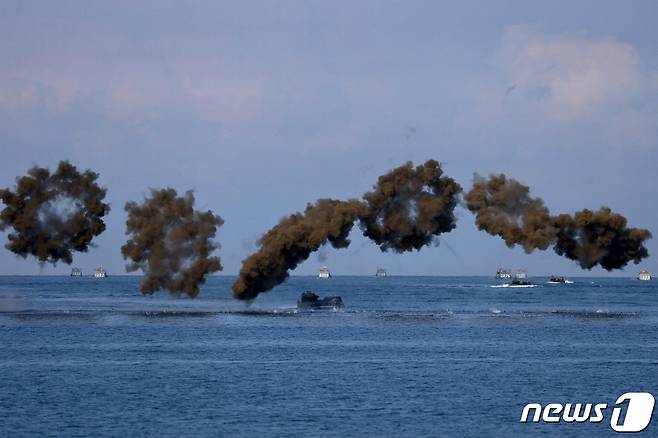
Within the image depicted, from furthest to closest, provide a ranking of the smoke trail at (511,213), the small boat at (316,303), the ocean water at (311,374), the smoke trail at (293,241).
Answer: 1. the small boat at (316,303)
2. the smoke trail at (293,241)
3. the smoke trail at (511,213)
4. the ocean water at (311,374)

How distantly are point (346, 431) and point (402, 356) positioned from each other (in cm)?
2984

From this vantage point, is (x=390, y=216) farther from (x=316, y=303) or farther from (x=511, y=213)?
(x=316, y=303)

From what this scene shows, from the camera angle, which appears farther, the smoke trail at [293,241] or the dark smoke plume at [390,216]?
the smoke trail at [293,241]

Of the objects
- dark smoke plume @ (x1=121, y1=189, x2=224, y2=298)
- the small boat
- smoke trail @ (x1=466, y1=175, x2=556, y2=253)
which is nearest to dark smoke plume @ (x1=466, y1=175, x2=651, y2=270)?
smoke trail @ (x1=466, y1=175, x2=556, y2=253)

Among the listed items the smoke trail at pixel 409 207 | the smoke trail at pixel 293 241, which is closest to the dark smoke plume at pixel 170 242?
the smoke trail at pixel 293 241

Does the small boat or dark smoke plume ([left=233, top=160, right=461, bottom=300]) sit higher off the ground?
dark smoke plume ([left=233, top=160, right=461, bottom=300])

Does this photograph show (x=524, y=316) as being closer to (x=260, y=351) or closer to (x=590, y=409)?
(x=260, y=351)

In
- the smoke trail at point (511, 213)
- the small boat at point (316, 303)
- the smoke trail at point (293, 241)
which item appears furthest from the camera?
the small boat at point (316, 303)

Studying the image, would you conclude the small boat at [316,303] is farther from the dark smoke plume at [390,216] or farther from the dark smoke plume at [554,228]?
the dark smoke plume at [554,228]

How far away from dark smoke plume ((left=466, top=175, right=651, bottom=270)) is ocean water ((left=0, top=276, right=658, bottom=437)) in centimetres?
643

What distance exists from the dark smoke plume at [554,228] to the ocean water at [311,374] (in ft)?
21.1

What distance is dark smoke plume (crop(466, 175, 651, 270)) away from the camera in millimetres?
62594

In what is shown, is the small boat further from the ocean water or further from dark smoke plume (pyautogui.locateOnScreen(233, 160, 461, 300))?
dark smoke plume (pyautogui.locateOnScreen(233, 160, 461, 300))

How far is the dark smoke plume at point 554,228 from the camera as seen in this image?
6259 centimetres
